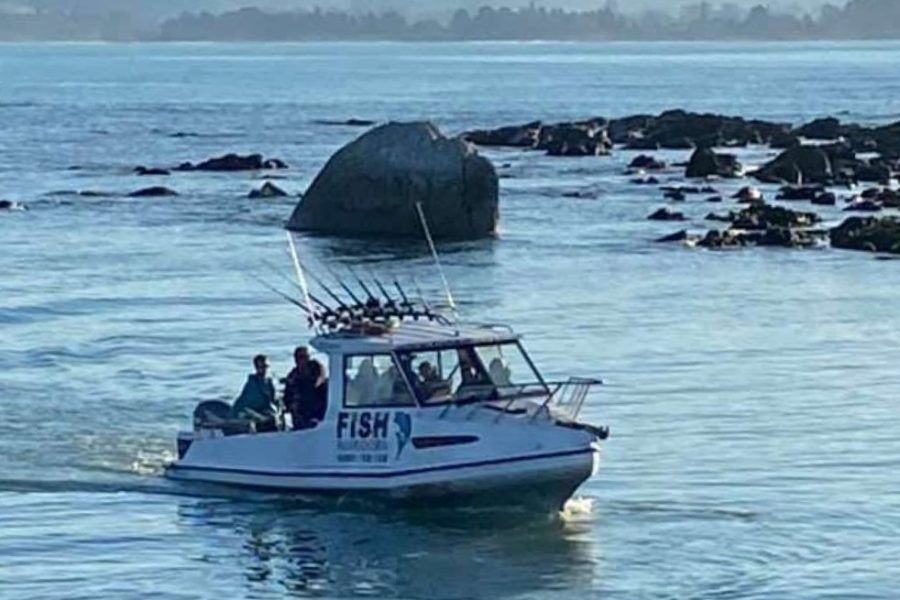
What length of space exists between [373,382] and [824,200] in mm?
44132

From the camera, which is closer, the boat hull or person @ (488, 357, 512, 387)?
the boat hull

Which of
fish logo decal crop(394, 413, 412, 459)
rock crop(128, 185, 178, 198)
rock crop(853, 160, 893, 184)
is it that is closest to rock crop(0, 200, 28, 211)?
rock crop(128, 185, 178, 198)

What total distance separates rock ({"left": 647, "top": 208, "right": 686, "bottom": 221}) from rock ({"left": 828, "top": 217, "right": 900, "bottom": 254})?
727 cm

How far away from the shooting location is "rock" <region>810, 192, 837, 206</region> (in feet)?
235

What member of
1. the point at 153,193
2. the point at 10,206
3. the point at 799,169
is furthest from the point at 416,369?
the point at 799,169

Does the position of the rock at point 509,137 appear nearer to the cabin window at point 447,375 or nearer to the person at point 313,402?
the person at point 313,402

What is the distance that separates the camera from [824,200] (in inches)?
2830

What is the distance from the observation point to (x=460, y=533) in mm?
28719

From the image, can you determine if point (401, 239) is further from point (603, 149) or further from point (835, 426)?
point (603, 149)

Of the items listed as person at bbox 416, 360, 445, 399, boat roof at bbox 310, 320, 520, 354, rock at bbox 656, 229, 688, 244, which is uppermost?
boat roof at bbox 310, 320, 520, 354

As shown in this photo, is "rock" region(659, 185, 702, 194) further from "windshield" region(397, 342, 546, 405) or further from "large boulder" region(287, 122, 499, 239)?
"windshield" region(397, 342, 546, 405)

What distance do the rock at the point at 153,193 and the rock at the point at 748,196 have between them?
55.9 feet

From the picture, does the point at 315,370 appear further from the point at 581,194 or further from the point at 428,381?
the point at 581,194

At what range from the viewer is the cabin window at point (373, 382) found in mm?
29219
